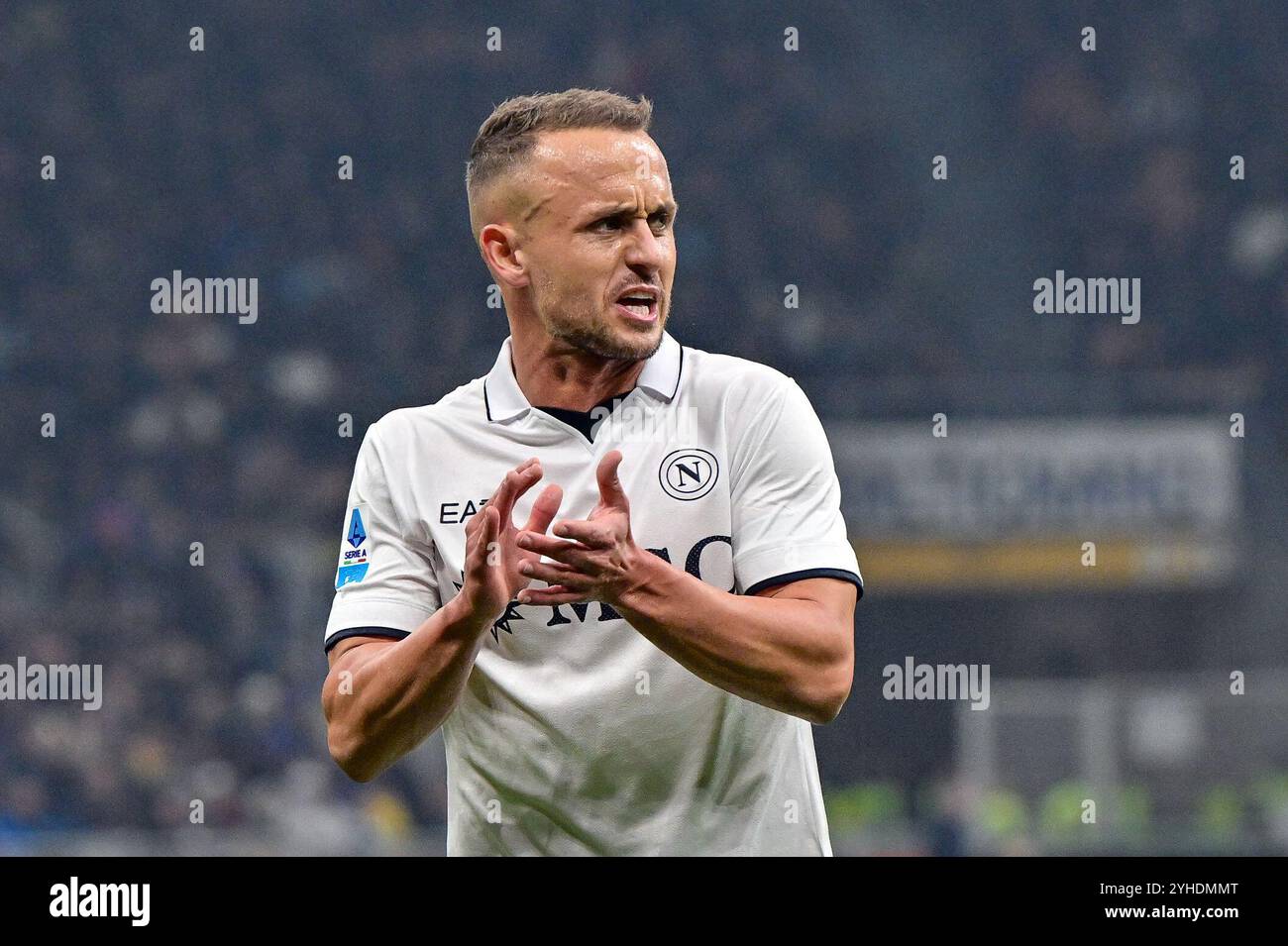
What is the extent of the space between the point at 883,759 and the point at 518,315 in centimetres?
734

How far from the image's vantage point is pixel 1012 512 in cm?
1028

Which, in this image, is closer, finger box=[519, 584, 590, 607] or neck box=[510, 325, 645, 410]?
finger box=[519, 584, 590, 607]

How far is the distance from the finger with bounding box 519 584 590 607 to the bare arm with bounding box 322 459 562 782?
0.02m

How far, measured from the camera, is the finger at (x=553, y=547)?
2.31m

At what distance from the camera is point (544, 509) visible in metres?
2.42

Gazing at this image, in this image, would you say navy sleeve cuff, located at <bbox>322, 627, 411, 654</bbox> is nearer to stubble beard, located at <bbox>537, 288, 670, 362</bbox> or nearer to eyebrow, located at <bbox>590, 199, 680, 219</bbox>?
stubble beard, located at <bbox>537, 288, 670, 362</bbox>

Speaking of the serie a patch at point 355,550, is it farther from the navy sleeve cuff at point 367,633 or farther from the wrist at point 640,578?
the wrist at point 640,578

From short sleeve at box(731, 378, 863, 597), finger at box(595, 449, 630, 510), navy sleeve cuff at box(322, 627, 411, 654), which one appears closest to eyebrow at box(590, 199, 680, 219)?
short sleeve at box(731, 378, 863, 597)

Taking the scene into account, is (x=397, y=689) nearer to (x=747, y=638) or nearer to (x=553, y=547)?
(x=553, y=547)

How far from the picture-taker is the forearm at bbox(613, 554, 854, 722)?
2389 millimetres

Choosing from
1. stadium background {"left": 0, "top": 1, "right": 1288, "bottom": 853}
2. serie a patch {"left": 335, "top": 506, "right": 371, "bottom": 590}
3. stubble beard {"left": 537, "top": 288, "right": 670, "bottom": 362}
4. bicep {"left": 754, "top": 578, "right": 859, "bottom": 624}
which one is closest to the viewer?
bicep {"left": 754, "top": 578, "right": 859, "bottom": 624}

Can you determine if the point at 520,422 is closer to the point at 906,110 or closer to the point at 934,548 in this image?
the point at 934,548

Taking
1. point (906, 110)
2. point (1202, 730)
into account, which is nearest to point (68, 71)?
point (906, 110)

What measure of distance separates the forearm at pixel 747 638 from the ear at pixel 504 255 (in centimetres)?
63
